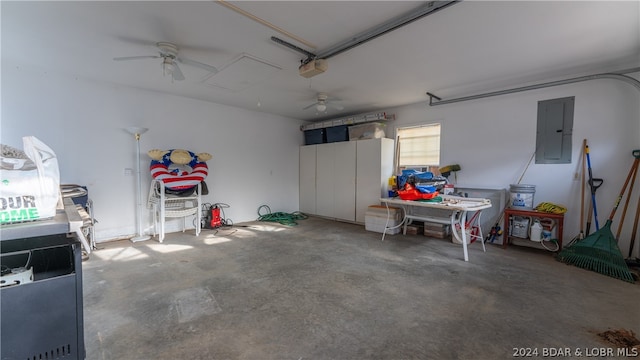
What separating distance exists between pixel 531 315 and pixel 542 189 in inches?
108

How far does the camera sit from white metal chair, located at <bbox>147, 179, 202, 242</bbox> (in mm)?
4332

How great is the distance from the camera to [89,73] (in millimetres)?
3803

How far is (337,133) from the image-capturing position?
6.23 m

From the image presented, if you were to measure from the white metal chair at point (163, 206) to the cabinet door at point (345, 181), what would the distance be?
309 cm

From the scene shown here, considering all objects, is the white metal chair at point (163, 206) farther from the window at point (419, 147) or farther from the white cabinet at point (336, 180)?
the window at point (419, 147)

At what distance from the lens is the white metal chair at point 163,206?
14.2ft

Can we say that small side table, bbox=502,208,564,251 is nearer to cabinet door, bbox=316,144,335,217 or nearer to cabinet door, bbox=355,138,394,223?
cabinet door, bbox=355,138,394,223

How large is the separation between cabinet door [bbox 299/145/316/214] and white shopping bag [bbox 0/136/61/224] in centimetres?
580

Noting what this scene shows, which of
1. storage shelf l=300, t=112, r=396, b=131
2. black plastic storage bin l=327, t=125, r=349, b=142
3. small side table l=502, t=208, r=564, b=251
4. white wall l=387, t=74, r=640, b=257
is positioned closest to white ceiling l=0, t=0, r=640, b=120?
white wall l=387, t=74, r=640, b=257

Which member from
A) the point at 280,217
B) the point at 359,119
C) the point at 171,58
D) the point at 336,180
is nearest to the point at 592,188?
the point at 359,119

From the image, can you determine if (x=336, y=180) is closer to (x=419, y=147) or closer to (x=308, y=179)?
(x=308, y=179)

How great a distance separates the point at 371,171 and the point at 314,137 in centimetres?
204

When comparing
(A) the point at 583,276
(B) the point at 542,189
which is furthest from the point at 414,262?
(B) the point at 542,189

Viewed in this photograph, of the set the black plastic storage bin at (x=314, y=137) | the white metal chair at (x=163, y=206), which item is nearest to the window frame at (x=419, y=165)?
the black plastic storage bin at (x=314, y=137)
